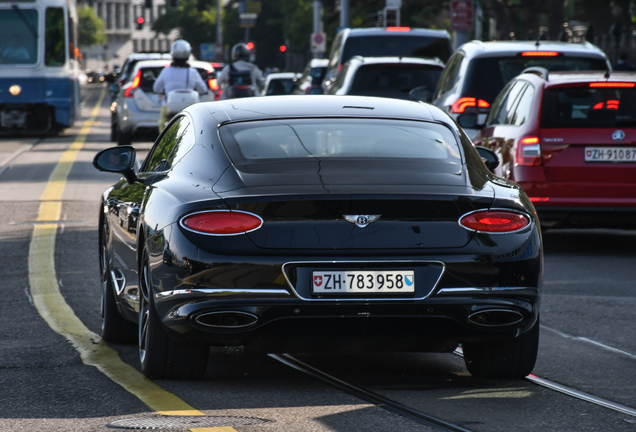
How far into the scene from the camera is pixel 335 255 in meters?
5.48

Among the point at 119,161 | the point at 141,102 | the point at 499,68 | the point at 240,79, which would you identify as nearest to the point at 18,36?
the point at 141,102

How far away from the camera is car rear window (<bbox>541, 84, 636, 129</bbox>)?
11.4 m

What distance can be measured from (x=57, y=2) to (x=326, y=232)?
2447 cm

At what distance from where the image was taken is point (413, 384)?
601 centimetres

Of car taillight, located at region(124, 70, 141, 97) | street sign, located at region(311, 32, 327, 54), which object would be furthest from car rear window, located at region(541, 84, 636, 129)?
street sign, located at region(311, 32, 327, 54)

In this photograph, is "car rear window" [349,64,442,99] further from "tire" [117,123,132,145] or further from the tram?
the tram

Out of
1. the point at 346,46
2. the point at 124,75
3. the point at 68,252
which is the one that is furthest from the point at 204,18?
the point at 68,252

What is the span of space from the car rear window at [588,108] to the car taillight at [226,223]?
249 inches

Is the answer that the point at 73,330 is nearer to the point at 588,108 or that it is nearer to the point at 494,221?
the point at 494,221

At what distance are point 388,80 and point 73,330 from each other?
11250 mm

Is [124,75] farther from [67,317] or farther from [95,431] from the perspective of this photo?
[95,431]

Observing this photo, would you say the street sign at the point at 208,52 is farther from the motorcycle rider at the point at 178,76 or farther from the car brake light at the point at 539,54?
the car brake light at the point at 539,54

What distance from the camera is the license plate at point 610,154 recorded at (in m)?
11.2

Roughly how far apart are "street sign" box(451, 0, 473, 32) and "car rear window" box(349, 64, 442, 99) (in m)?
8.75
